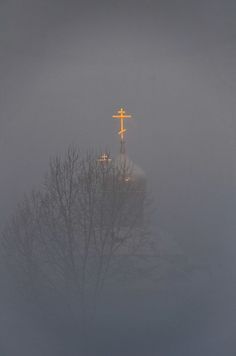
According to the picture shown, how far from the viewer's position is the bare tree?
282 centimetres

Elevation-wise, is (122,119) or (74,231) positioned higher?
(122,119)

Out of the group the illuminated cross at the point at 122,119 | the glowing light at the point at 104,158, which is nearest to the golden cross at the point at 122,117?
the illuminated cross at the point at 122,119

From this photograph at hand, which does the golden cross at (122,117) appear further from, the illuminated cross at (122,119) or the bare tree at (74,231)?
the bare tree at (74,231)

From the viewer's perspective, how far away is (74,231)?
2.83 meters

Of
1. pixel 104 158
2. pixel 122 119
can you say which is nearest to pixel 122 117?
pixel 122 119

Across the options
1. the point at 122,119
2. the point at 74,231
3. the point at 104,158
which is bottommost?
the point at 74,231

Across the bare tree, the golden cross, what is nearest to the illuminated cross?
the golden cross

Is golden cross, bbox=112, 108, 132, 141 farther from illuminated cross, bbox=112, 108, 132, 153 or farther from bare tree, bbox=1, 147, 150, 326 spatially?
bare tree, bbox=1, 147, 150, 326

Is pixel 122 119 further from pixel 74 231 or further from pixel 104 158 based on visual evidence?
pixel 74 231

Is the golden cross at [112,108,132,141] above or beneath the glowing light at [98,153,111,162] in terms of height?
above

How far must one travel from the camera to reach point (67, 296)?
112 inches

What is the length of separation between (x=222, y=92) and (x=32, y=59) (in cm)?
99

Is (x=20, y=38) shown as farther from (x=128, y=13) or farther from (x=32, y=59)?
(x=128, y=13)

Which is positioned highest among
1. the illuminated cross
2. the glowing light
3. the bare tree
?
the illuminated cross
